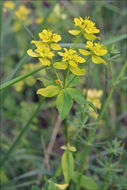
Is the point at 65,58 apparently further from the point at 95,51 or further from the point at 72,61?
the point at 95,51

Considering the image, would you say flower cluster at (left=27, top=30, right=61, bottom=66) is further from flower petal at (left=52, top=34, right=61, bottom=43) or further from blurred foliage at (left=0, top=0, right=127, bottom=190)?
blurred foliage at (left=0, top=0, right=127, bottom=190)

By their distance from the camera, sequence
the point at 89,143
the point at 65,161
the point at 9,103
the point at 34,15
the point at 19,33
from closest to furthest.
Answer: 1. the point at 65,161
2. the point at 89,143
3. the point at 9,103
4. the point at 19,33
5. the point at 34,15

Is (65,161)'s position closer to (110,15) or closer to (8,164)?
(8,164)

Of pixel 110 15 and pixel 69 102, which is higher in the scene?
pixel 110 15

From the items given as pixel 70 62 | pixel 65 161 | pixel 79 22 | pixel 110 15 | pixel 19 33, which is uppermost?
pixel 110 15

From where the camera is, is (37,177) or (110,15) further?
(110,15)

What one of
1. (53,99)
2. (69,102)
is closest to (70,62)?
(69,102)

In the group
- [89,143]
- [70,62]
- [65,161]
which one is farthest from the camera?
[89,143]

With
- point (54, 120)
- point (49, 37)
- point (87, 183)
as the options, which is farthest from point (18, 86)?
point (49, 37)

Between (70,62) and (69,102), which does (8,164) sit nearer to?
(69,102)
